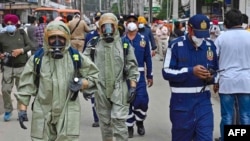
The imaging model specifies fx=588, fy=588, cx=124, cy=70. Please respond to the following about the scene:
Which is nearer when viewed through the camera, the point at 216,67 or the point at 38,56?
the point at 38,56

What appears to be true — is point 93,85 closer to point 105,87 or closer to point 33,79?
point 33,79

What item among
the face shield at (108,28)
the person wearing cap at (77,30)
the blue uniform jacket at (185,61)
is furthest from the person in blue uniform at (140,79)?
the person wearing cap at (77,30)

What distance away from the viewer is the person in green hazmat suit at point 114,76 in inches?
294

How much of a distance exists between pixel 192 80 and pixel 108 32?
161 cm

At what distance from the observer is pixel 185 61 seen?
20.7ft

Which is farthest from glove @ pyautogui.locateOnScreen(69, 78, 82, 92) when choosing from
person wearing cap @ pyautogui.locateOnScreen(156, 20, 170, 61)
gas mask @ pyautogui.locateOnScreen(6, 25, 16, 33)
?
person wearing cap @ pyautogui.locateOnScreen(156, 20, 170, 61)

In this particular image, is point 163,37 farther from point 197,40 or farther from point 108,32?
point 197,40

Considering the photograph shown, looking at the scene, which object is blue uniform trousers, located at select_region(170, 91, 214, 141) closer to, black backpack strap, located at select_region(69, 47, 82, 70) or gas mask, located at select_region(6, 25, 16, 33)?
black backpack strap, located at select_region(69, 47, 82, 70)

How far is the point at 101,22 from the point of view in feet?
24.6

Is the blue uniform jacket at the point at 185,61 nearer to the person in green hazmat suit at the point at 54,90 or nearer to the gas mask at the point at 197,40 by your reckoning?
the gas mask at the point at 197,40

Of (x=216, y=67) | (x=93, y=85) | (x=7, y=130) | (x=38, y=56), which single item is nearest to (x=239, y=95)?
(x=216, y=67)

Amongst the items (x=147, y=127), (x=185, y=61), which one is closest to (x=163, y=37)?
(x=147, y=127)

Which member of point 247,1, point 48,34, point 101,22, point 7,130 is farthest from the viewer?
point 247,1

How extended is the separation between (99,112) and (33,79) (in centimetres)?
186
